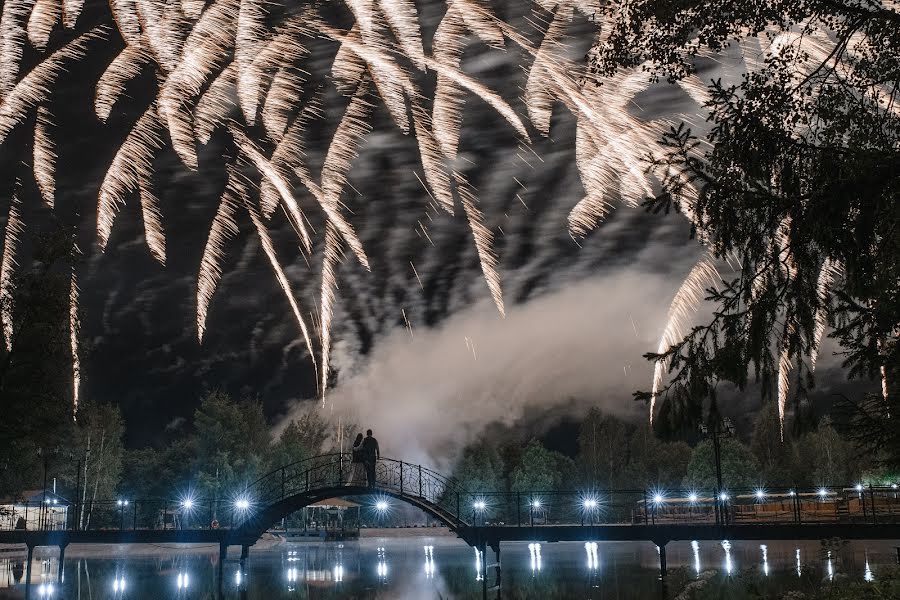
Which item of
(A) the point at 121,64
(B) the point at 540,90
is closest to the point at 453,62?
(B) the point at 540,90

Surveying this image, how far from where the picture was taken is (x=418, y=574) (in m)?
41.1

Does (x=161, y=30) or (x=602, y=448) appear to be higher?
(x=161, y=30)

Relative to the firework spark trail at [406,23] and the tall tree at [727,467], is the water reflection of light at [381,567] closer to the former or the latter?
the firework spark trail at [406,23]

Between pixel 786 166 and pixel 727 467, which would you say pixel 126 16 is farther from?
pixel 727 467

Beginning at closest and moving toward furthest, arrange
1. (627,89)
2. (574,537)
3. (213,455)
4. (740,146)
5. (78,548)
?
(740,146)
(627,89)
(574,537)
(78,548)
(213,455)

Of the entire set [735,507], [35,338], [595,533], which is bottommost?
[595,533]

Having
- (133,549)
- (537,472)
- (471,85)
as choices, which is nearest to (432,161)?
(471,85)

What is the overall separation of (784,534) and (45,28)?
25.1m

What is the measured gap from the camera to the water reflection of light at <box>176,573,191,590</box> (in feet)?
121

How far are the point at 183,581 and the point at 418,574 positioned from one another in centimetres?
968

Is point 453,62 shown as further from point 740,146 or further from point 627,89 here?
point 740,146

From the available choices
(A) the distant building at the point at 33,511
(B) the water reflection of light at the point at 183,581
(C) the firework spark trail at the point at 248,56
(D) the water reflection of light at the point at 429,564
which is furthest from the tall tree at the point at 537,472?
(C) the firework spark trail at the point at 248,56

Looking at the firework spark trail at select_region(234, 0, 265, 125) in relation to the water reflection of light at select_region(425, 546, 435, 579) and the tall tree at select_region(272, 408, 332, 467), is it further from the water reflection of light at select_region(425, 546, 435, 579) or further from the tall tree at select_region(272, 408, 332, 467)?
the tall tree at select_region(272, 408, 332, 467)

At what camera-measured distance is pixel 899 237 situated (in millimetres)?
9242
